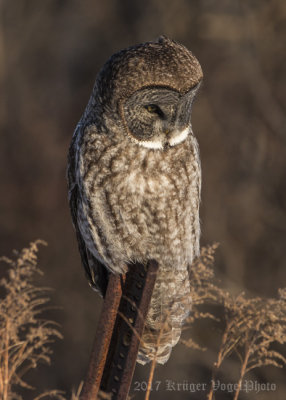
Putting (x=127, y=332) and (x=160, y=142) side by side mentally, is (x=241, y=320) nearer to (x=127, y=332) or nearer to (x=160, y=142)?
(x=127, y=332)

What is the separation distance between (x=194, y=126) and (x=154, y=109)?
4.82 m

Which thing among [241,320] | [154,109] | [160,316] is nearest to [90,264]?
[160,316]

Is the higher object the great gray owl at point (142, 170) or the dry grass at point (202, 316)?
the great gray owl at point (142, 170)

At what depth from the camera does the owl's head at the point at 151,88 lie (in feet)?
7.77

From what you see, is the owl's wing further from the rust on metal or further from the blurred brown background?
the blurred brown background

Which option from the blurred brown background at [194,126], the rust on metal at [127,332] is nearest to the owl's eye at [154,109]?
the rust on metal at [127,332]

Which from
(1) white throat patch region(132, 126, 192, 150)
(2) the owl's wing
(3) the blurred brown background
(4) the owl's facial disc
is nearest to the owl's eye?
(4) the owl's facial disc

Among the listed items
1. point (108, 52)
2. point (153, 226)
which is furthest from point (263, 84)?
point (153, 226)

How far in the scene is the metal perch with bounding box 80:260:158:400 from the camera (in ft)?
6.64

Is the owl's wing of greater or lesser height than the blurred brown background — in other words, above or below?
below

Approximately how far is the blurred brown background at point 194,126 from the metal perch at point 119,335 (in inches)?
143

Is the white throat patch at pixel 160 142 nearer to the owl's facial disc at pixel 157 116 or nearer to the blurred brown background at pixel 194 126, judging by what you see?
the owl's facial disc at pixel 157 116

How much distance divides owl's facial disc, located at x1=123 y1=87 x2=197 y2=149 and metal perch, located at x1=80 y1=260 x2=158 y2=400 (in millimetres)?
588

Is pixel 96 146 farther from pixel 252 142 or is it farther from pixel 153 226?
pixel 252 142
